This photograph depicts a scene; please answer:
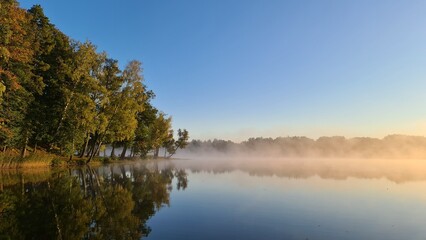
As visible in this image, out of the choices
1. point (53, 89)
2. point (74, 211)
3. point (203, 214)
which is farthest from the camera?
point (53, 89)

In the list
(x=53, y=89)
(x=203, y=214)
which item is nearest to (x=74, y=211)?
(x=203, y=214)

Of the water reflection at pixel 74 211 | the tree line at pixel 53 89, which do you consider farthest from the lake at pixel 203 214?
the tree line at pixel 53 89

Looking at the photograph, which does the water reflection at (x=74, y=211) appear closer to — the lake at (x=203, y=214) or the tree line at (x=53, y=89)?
the lake at (x=203, y=214)

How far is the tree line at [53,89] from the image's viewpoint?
129 feet

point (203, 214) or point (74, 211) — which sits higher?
point (74, 211)

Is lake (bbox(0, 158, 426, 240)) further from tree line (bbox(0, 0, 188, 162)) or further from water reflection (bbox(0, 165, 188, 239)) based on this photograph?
tree line (bbox(0, 0, 188, 162))

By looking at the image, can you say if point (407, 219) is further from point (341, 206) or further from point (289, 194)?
point (289, 194)

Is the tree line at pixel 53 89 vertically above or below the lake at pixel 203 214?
above

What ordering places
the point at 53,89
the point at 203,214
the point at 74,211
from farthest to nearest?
the point at 53,89 → the point at 203,214 → the point at 74,211

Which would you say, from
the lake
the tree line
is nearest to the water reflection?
the lake

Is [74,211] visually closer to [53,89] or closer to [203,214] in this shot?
[203,214]

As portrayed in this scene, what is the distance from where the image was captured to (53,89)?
5119 cm

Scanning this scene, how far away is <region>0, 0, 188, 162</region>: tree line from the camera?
39.5 metres

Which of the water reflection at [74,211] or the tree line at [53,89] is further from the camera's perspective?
the tree line at [53,89]
